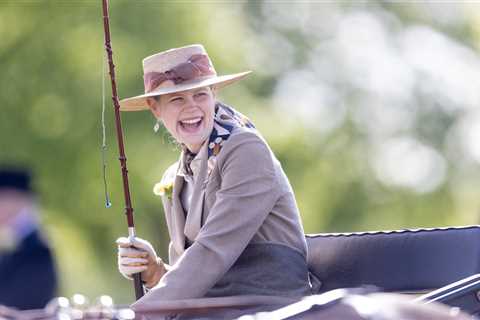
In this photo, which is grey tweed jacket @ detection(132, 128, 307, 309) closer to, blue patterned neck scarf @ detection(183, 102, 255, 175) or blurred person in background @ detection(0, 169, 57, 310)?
blue patterned neck scarf @ detection(183, 102, 255, 175)

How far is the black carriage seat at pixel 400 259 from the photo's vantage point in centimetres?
552

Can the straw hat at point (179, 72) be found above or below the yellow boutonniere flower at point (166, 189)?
above

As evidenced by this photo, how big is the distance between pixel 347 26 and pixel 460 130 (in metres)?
2.38

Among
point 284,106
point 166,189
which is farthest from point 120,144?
point 284,106

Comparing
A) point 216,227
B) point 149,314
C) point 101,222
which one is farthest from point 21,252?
point 101,222

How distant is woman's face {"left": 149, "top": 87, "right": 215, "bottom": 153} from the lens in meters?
5.67

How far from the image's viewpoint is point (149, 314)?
179 inches

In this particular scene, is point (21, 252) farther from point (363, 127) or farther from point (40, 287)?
point (363, 127)

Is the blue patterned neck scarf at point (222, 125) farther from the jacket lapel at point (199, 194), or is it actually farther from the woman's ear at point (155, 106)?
the woman's ear at point (155, 106)

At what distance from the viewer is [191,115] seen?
5.67 m

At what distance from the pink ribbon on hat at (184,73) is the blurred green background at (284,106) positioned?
30.2ft

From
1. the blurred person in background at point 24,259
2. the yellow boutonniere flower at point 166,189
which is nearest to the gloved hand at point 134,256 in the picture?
the yellow boutonniere flower at point 166,189

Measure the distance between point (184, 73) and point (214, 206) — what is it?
0.58 m

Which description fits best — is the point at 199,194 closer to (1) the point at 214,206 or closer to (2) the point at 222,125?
(1) the point at 214,206
